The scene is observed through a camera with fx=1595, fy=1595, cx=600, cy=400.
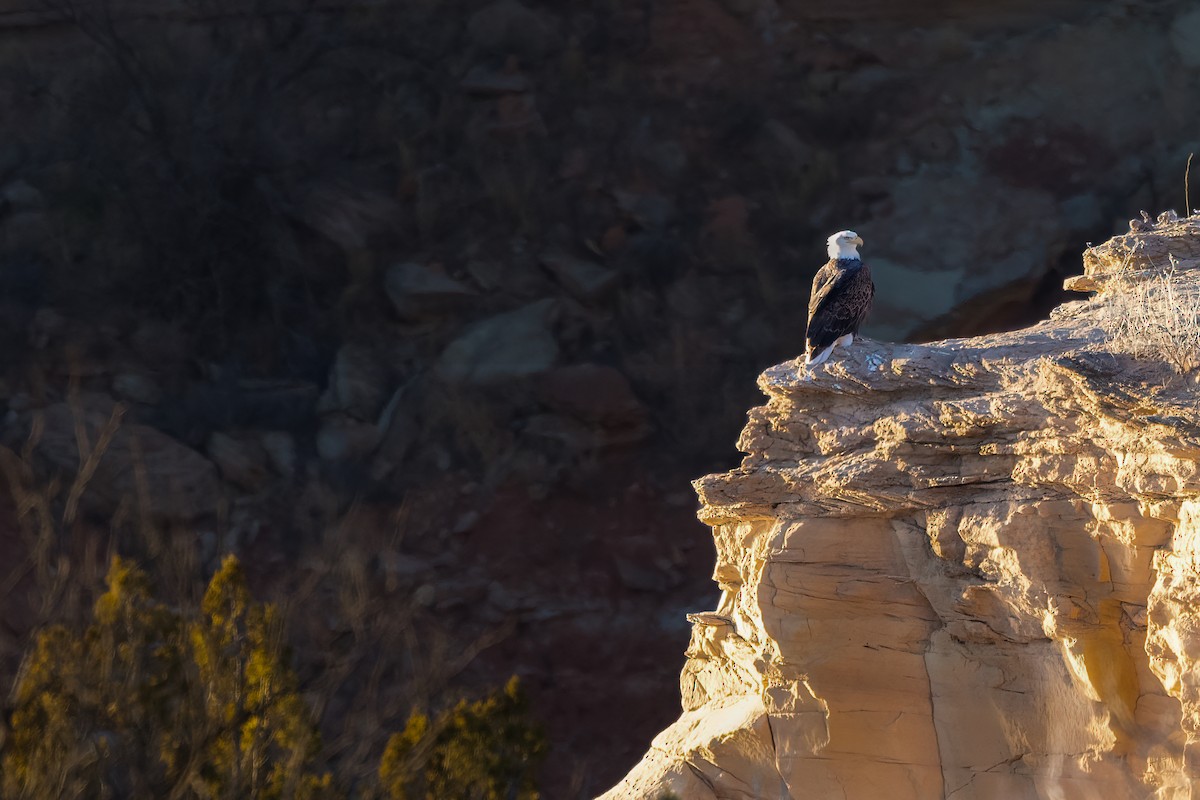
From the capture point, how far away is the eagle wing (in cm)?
806

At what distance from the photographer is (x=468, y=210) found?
902 inches

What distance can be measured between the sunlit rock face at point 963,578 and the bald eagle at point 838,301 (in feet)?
1.72

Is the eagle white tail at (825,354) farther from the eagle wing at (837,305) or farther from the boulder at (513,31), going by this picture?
the boulder at (513,31)

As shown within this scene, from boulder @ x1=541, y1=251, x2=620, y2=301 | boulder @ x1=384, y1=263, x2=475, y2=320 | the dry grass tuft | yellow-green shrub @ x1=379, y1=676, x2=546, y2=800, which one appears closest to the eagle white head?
the dry grass tuft

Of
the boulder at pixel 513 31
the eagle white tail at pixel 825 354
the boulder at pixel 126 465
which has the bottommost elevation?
the boulder at pixel 126 465

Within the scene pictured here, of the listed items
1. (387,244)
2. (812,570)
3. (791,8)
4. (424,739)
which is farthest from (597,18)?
(812,570)

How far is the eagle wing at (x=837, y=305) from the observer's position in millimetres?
8062

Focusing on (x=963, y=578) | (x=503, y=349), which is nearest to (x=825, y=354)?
(x=963, y=578)

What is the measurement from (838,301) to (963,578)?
2.17 metres

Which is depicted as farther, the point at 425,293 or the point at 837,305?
the point at 425,293

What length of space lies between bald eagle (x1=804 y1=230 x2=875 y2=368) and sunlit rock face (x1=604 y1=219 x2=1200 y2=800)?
1.72 feet

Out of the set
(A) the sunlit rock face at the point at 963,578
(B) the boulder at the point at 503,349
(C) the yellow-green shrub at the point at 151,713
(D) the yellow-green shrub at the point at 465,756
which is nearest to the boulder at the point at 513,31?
(B) the boulder at the point at 503,349

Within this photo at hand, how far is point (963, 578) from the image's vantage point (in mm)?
6613

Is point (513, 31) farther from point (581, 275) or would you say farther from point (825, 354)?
point (825, 354)
